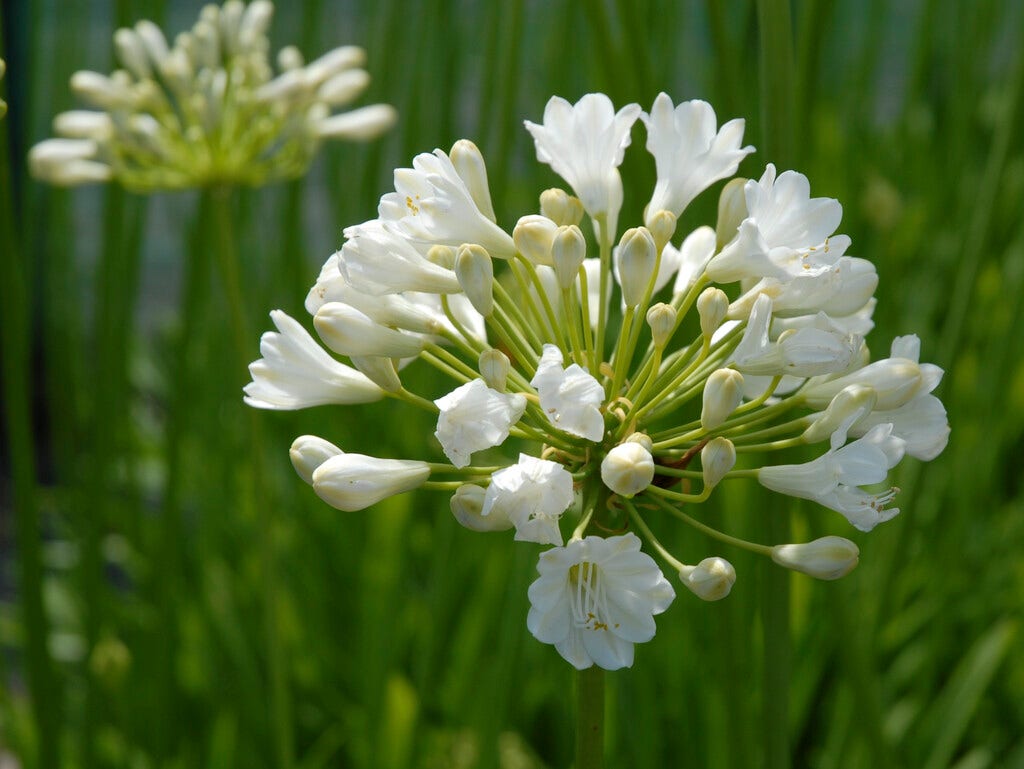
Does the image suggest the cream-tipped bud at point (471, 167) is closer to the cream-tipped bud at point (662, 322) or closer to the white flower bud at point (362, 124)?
the cream-tipped bud at point (662, 322)

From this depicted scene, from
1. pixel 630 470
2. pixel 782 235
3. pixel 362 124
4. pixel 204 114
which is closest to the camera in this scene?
pixel 630 470

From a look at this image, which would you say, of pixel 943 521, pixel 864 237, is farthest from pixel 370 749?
pixel 864 237

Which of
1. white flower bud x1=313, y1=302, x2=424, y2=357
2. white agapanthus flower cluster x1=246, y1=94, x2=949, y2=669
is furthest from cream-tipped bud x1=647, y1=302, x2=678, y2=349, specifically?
white flower bud x1=313, y1=302, x2=424, y2=357

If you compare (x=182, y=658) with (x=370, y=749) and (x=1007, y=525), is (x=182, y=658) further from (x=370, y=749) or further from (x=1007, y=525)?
(x=1007, y=525)

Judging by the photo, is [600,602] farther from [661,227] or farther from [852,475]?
[661,227]

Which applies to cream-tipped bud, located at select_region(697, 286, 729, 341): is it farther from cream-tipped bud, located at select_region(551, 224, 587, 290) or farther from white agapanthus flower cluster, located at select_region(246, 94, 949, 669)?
cream-tipped bud, located at select_region(551, 224, 587, 290)

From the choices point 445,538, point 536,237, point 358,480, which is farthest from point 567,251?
point 445,538
